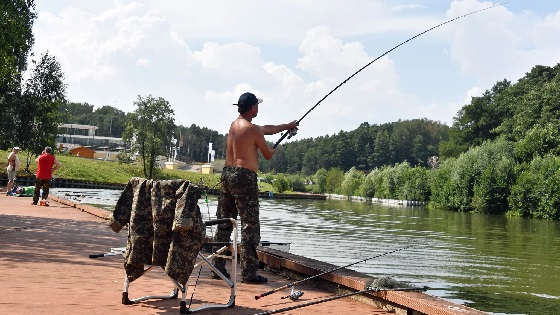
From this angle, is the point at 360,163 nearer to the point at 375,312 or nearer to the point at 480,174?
the point at 480,174

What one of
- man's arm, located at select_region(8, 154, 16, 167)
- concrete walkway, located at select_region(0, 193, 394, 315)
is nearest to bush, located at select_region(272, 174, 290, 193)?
man's arm, located at select_region(8, 154, 16, 167)

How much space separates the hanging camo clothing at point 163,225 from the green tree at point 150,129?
282ft

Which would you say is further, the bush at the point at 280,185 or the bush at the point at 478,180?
the bush at the point at 280,185

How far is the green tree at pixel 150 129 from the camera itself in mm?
91375

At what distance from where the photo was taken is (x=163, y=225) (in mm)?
5598

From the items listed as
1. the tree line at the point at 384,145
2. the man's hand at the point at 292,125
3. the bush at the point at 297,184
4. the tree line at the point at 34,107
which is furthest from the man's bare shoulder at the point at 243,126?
the tree line at the point at 384,145

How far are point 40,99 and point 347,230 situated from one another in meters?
39.2

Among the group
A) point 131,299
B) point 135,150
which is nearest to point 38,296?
point 131,299

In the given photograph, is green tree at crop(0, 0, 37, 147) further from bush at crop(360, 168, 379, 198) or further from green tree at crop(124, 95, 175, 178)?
bush at crop(360, 168, 379, 198)

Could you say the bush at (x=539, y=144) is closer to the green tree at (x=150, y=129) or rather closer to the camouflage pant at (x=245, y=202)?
the green tree at (x=150, y=129)

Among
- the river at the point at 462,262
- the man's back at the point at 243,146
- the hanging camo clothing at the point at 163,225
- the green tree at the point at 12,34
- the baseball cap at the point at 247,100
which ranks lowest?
the river at the point at 462,262

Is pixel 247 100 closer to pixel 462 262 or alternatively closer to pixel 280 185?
pixel 462 262

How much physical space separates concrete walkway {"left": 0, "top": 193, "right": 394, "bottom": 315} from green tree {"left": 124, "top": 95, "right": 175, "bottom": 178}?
3195 inches

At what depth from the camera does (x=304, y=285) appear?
25.4 feet
